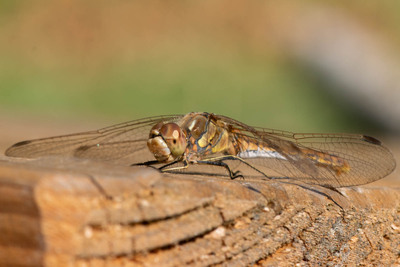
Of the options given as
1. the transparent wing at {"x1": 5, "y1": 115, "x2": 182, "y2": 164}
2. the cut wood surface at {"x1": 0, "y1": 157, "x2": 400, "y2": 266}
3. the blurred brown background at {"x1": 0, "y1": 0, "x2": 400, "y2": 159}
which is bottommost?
the cut wood surface at {"x1": 0, "y1": 157, "x2": 400, "y2": 266}

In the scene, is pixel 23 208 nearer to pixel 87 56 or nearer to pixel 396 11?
pixel 87 56

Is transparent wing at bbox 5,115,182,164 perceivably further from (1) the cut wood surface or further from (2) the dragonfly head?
(1) the cut wood surface

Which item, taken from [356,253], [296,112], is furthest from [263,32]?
[356,253]

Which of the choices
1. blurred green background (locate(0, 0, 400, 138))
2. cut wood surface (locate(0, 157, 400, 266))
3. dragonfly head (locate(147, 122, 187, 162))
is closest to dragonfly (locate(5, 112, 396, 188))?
dragonfly head (locate(147, 122, 187, 162))

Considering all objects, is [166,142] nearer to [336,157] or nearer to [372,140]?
[336,157]

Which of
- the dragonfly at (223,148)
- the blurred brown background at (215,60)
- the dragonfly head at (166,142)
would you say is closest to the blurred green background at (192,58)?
the blurred brown background at (215,60)
